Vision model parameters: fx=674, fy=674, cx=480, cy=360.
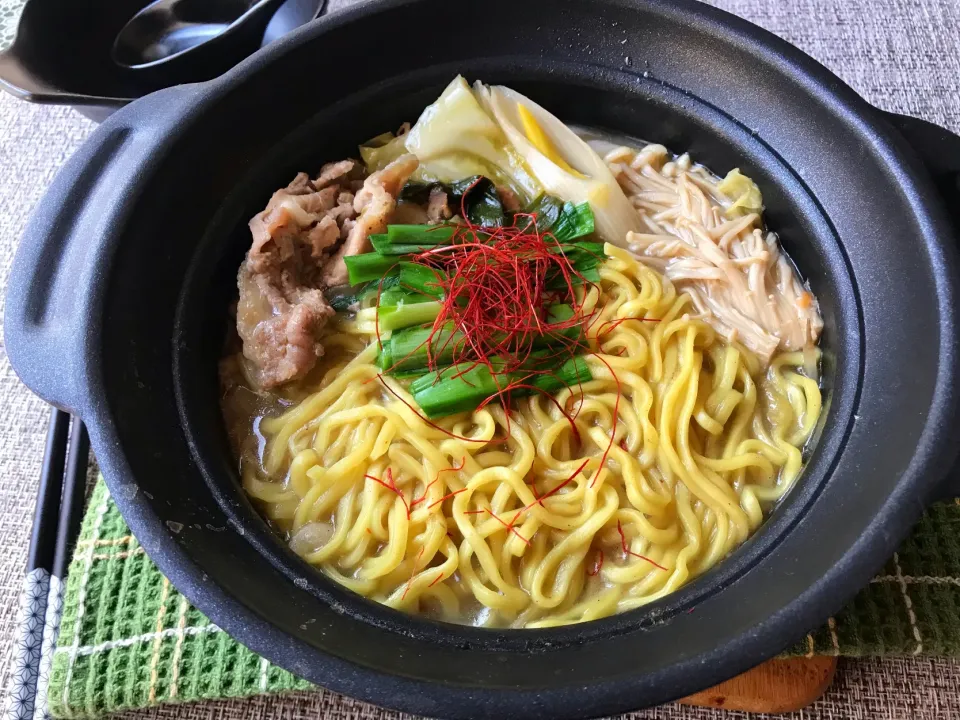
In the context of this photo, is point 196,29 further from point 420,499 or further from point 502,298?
point 420,499

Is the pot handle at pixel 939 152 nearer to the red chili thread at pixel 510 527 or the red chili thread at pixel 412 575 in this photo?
the red chili thread at pixel 510 527

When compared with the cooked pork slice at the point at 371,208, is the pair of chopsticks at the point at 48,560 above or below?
below

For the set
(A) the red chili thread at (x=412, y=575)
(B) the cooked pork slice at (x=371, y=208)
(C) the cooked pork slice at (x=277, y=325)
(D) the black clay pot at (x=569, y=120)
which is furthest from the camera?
(B) the cooked pork slice at (x=371, y=208)

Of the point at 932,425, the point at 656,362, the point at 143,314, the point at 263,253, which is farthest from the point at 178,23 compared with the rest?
the point at 932,425

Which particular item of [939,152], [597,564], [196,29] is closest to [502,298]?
[597,564]

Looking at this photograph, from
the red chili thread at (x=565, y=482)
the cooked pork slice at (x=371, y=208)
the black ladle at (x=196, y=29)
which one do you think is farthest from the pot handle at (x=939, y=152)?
the black ladle at (x=196, y=29)

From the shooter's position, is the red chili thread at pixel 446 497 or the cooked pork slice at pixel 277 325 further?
the cooked pork slice at pixel 277 325

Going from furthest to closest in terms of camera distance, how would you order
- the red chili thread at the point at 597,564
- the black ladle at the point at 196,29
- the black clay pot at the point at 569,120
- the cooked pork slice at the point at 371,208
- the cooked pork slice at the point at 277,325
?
1. the black ladle at the point at 196,29
2. the cooked pork slice at the point at 371,208
3. the cooked pork slice at the point at 277,325
4. the red chili thread at the point at 597,564
5. the black clay pot at the point at 569,120
